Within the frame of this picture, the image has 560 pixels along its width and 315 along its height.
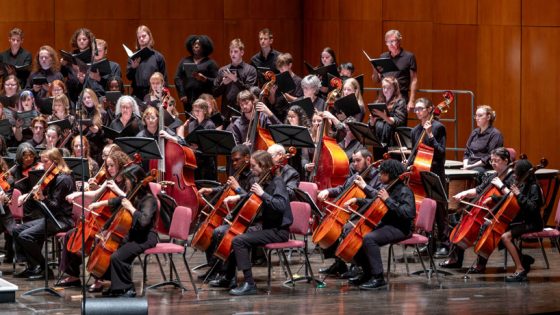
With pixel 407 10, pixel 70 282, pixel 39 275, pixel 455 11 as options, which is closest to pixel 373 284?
pixel 70 282

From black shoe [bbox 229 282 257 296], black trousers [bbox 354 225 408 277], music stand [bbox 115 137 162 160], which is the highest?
music stand [bbox 115 137 162 160]

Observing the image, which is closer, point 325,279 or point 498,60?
point 325,279

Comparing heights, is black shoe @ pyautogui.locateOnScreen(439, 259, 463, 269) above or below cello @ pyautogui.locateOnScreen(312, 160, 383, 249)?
below

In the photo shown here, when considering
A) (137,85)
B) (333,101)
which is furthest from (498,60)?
A: (137,85)

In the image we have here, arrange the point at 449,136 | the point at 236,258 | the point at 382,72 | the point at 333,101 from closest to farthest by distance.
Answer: the point at 236,258
the point at 333,101
the point at 382,72
the point at 449,136

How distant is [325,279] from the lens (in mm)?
9328

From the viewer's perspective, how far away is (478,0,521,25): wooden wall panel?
11922mm

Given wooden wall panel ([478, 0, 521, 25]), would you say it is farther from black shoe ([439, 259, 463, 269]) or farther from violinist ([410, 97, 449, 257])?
black shoe ([439, 259, 463, 269])

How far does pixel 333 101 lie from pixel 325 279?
1700 millimetres

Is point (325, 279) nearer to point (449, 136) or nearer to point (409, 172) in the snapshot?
point (409, 172)

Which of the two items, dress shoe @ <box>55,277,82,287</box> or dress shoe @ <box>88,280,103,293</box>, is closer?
dress shoe @ <box>88,280,103,293</box>

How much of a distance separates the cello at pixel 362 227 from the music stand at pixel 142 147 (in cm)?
166

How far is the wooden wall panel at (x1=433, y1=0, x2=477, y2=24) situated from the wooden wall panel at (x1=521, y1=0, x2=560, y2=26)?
0.63 metres

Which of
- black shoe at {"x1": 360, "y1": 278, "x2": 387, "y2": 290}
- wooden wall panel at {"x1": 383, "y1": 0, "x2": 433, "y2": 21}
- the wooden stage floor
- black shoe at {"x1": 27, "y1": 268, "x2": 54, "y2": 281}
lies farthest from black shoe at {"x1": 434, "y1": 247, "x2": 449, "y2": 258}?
wooden wall panel at {"x1": 383, "y1": 0, "x2": 433, "y2": 21}
